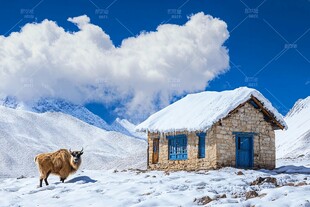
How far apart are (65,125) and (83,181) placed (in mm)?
173317

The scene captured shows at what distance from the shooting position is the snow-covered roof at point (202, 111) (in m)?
24.9

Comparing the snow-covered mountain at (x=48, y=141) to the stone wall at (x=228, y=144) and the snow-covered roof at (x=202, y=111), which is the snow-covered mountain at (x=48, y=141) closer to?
the snow-covered roof at (x=202, y=111)

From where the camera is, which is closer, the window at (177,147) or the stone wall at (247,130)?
the stone wall at (247,130)

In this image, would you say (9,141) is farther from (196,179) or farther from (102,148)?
(196,179)

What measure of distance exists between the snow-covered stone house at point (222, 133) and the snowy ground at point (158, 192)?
2.53 meters

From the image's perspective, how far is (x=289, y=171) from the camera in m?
23.9

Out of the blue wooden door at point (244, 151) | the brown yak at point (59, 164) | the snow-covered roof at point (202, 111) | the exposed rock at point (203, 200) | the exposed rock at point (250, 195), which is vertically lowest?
the exposed rock at point (203, 200)

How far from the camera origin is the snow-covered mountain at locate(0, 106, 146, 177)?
9671cm

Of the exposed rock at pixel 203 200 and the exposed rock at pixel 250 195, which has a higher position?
the exposed rock at pixel 250 195

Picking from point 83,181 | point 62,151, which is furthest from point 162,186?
point 62,151

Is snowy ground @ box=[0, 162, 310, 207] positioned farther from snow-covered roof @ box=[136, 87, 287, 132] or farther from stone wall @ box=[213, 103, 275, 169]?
snow-covered roof @ box=[136, 87, 287, 132]

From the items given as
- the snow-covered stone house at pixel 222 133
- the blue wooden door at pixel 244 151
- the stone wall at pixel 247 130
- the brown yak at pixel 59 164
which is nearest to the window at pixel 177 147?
the snow-covered stone house at pixel 222 133

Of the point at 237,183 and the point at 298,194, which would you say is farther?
the point at 237,183

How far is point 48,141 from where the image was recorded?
145 meters
